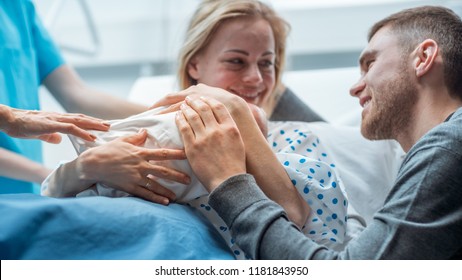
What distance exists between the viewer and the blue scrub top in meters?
1.48

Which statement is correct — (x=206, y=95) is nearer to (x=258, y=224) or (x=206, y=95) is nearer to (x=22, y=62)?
(x=258, y=224)

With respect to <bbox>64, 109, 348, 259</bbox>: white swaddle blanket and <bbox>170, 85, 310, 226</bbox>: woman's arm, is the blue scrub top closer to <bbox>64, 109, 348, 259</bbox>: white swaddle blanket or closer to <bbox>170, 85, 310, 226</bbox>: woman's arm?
<bbox>64, 109, 348, 259</bbox>: white swaddle blanket

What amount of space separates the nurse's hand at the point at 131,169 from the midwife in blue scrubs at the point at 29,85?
1.24 feet

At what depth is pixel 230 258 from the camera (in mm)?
939

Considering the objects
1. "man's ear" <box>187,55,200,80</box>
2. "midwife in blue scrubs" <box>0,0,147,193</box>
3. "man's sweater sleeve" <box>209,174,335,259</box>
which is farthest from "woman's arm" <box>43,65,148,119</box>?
"man's sweater sleeve" <box>209,174,335,259</box>

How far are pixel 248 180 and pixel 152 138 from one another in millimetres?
253

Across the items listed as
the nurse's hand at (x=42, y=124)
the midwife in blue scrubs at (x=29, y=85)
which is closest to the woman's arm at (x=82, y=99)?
the midwife in blue scrubs at (x=29, y=85)

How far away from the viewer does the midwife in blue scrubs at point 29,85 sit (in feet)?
4.65

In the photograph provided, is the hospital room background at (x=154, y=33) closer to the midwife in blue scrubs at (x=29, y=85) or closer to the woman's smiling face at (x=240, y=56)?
the midwife in blue scrubs at (x=29, y=85)

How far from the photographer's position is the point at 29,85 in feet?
5.17

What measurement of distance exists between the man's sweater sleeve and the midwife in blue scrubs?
2.09 ft
